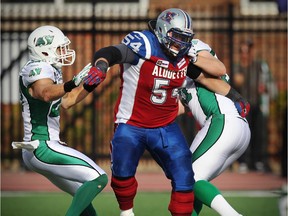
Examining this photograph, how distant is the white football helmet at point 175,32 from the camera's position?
7.53 metres

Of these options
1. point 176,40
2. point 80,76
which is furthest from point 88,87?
point 176,40

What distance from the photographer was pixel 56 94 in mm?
7496

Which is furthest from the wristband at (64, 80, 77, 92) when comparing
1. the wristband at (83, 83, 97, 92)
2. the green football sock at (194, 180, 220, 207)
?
the green football sock at (194, 180, 220, 207)

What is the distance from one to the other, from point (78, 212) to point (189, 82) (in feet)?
4.55

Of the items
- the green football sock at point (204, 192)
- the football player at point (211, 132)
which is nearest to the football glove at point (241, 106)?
the football player at point (211, 132)

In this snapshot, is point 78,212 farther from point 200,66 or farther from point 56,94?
point 200,66

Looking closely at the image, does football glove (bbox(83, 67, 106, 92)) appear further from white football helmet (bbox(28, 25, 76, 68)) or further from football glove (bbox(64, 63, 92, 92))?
white football helmet (bbox(28, 25, 76, 68))

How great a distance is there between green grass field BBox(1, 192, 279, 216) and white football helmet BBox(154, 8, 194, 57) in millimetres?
2728

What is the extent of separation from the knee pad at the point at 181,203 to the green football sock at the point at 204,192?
0.33ft

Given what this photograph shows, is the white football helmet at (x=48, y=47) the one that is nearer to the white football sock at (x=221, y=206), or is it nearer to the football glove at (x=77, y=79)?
the football glove at (x=77, y=79)

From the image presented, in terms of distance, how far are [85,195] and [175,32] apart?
1.39 m

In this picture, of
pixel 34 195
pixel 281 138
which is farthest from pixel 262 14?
pixel 34 195

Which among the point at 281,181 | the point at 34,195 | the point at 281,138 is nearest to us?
the point at 34,195

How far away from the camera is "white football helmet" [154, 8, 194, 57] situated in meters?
7.53
